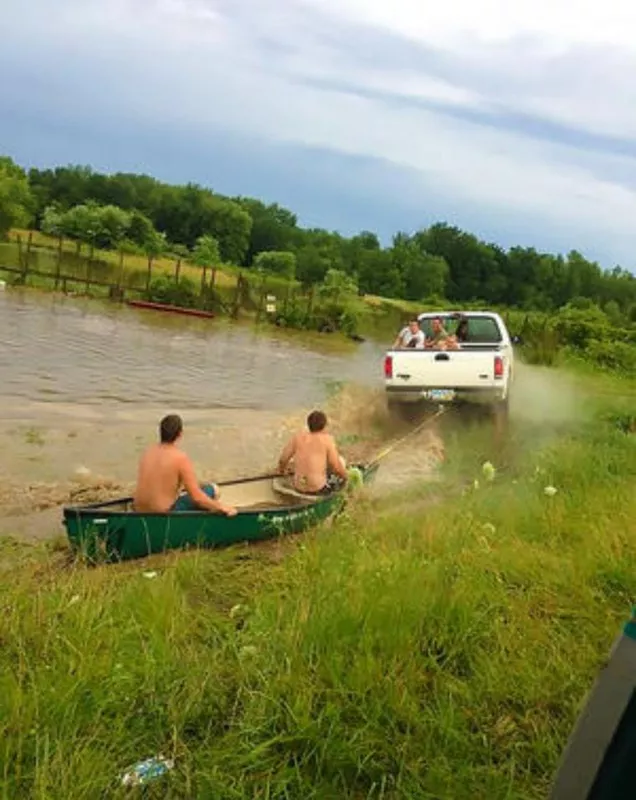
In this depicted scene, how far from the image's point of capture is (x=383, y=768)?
3922 millimetres

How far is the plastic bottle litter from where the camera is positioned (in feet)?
12.0

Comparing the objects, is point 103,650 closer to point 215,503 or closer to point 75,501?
point 215,503

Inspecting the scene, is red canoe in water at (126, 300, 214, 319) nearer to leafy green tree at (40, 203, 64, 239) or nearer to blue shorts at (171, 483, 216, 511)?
blue shorts at (171, 483, 216, 511)

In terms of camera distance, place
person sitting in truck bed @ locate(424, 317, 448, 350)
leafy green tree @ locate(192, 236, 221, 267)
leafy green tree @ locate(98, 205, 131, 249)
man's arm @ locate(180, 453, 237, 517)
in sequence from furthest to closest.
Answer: leafy green tree @ locate(192, 236, 221, 267), leafy green tree @ locate(98, 205, 131, 249), person sitting in truck bed @ locate(424, 317, 448, 350), man's arm @ locate(180, 453, 237, 517)

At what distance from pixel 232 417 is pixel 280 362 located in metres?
14.8

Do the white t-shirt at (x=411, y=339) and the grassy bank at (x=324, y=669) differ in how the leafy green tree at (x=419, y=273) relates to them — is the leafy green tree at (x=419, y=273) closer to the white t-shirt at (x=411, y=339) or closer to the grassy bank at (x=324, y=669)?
the white t-shirt at (x=411, y=339)

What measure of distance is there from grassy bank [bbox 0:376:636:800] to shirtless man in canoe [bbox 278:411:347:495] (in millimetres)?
3576

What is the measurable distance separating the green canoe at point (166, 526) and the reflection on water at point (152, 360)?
1196cm

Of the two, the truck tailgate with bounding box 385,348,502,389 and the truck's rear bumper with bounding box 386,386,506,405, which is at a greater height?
the truck tailgate with bounding box 385,348,502,389

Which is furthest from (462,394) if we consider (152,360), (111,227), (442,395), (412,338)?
(111,227)

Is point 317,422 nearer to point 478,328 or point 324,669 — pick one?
point 324,669

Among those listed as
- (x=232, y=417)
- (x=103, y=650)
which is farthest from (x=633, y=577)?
(x=232, y=417)

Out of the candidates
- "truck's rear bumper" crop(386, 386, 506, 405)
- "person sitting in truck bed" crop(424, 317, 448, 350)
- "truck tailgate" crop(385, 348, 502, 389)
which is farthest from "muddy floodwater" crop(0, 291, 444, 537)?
"person sitting in truck bed" crop(424, 317, 448, 350)

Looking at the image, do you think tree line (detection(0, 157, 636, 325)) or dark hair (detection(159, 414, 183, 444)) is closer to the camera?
dark hair (detection(159, 414, 183, 444))
